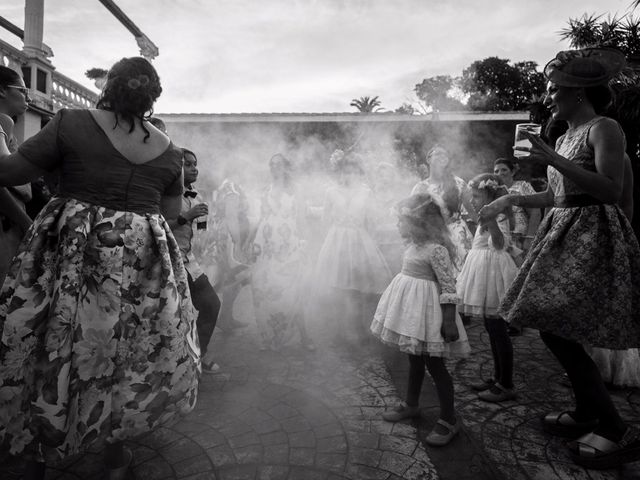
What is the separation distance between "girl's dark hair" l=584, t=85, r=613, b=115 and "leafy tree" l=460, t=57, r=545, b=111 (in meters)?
37.6

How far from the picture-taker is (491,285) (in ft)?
10.7

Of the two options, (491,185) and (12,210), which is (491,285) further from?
(12,210)

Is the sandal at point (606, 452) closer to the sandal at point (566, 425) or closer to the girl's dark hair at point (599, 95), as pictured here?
the sandal at point (566, 425)

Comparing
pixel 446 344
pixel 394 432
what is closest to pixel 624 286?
pixel 446 344

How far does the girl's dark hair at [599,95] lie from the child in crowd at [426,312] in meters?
1.05

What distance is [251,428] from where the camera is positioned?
2.53 meters

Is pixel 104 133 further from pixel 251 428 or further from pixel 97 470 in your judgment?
pixel 251 428

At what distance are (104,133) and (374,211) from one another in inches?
139

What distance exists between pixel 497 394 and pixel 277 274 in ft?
7.42

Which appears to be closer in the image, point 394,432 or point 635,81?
point 394,432

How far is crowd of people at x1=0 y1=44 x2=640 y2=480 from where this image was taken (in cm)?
167

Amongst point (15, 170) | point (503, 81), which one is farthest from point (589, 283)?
point (503, 81)

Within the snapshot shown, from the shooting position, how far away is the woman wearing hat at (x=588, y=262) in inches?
84.5

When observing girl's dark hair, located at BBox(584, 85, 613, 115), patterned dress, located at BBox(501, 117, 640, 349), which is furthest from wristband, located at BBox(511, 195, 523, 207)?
girl's dark hair, located at BBox(584, 85, 613, 115)
